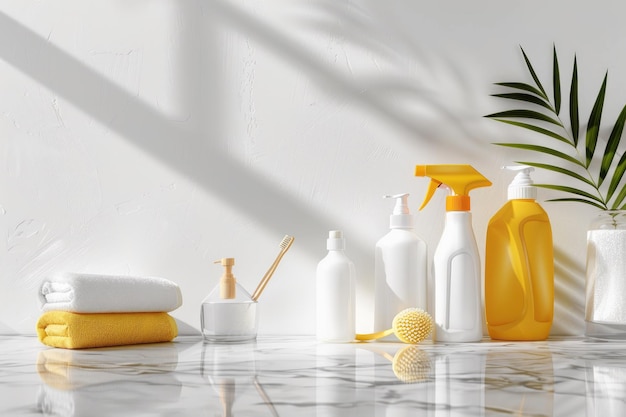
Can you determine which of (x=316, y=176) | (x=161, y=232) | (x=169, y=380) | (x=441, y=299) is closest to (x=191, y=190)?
(x=161, y=232)

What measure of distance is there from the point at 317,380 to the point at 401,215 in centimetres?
45

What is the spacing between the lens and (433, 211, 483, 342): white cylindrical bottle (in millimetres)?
956

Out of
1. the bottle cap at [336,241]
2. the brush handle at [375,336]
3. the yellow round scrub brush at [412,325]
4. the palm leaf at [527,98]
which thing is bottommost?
the brush handle at [375,336]

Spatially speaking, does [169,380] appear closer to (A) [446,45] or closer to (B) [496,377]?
(B) [496,377]

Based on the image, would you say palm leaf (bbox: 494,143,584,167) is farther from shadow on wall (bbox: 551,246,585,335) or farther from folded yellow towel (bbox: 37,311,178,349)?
folded yellow towel (bbox: 37,311,178,349)

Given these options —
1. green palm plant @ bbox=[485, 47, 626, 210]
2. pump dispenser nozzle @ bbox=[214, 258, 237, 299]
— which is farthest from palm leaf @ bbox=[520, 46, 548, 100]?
pump dispenser nozzle @ bbox=[214, 258, 237, 299]

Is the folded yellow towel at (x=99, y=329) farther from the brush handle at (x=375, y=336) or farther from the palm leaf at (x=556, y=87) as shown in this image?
the palm leaf at (x=556, y=87)

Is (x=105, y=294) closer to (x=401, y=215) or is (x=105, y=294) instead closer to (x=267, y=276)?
(x=267, y=276)

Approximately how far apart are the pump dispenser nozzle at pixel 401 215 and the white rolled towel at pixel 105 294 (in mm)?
341

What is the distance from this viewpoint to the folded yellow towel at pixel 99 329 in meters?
0.88

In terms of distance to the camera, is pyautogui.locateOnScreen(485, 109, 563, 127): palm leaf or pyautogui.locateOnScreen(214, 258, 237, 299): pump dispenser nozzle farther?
pyautogui.locateOnScreen(485, 109, 563, 127): palm leaf

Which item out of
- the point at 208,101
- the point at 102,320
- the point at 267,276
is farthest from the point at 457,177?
the point at 102,320

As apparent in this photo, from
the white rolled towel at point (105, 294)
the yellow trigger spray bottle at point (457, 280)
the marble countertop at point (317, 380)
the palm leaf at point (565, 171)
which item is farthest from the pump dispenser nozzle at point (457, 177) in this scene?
the white rolled towel at point (105, 294)

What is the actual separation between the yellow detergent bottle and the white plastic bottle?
105 millimetres
